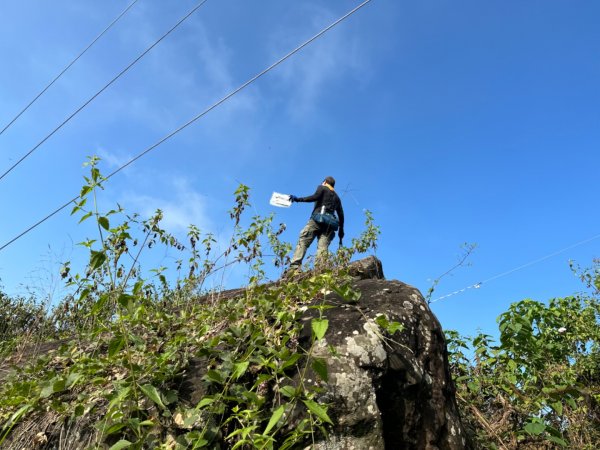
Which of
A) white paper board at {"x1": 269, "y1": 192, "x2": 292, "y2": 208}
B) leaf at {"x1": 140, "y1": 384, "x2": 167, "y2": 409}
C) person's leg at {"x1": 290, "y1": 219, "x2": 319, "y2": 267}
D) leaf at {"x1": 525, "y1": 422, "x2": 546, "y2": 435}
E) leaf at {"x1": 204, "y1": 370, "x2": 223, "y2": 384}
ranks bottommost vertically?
leaf at {"x1": 525, "y1": 422, "x2": 546, "y2": 435}

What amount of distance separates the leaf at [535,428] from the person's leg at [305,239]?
456 cm

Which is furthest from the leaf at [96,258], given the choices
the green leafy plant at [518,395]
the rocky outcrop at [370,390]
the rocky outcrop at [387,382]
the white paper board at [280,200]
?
the white paper board at [280,200]

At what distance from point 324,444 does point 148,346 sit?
1.36 m

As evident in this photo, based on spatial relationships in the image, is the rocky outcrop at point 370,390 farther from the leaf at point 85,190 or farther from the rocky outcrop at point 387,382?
the leaf at point 85,190

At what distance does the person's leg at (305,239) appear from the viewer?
7078 mm

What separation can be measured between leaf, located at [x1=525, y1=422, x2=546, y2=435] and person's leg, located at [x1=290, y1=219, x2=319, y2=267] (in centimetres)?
456

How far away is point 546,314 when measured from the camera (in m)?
5.64

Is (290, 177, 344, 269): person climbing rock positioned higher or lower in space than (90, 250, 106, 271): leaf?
higher

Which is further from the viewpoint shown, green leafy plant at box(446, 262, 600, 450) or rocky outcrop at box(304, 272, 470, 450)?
green leafy plant at box(446, 262, 600, 450)

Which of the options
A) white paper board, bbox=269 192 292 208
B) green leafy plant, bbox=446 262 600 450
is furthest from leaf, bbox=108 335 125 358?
white paper board, bbox=269 192 292 208

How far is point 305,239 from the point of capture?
7.10m

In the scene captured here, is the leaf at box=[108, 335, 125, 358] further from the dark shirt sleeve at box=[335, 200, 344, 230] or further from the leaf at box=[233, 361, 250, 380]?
the dark shirt sleeve at box=[335, 200, 344, 230]

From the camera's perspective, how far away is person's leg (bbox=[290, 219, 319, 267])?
708cm

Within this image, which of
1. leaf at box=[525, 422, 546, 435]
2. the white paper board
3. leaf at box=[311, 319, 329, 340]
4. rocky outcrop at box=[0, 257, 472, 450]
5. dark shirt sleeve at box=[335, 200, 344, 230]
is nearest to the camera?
leaf at box=[311, 319, 329, 340]
